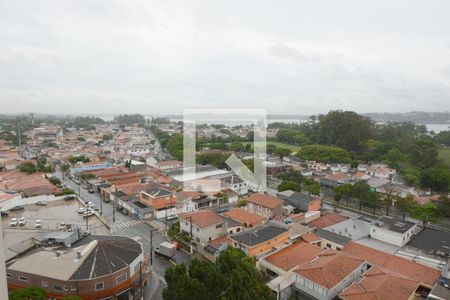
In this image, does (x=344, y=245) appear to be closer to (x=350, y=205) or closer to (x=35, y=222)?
(x=350, y=205)

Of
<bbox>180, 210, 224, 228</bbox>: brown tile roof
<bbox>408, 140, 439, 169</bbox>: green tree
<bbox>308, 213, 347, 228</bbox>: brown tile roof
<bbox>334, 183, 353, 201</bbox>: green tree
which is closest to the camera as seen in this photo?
Result: <bbox>180, 210, 224, 228</bbox>: brown tile roof

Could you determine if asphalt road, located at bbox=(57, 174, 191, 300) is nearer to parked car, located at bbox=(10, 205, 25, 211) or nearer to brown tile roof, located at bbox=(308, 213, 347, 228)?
parked car, located at bbox=(10, 205, 25, 211)

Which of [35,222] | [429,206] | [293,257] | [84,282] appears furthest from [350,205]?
[35,222]

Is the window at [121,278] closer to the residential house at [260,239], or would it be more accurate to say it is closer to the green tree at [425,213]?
the residential house at [260,239]

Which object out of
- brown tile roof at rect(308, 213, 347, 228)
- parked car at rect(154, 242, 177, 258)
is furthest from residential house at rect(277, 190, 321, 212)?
parked car at rect(154, 242, 177, 258)

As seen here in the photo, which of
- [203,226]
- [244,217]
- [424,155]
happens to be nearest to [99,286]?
[203,226]
